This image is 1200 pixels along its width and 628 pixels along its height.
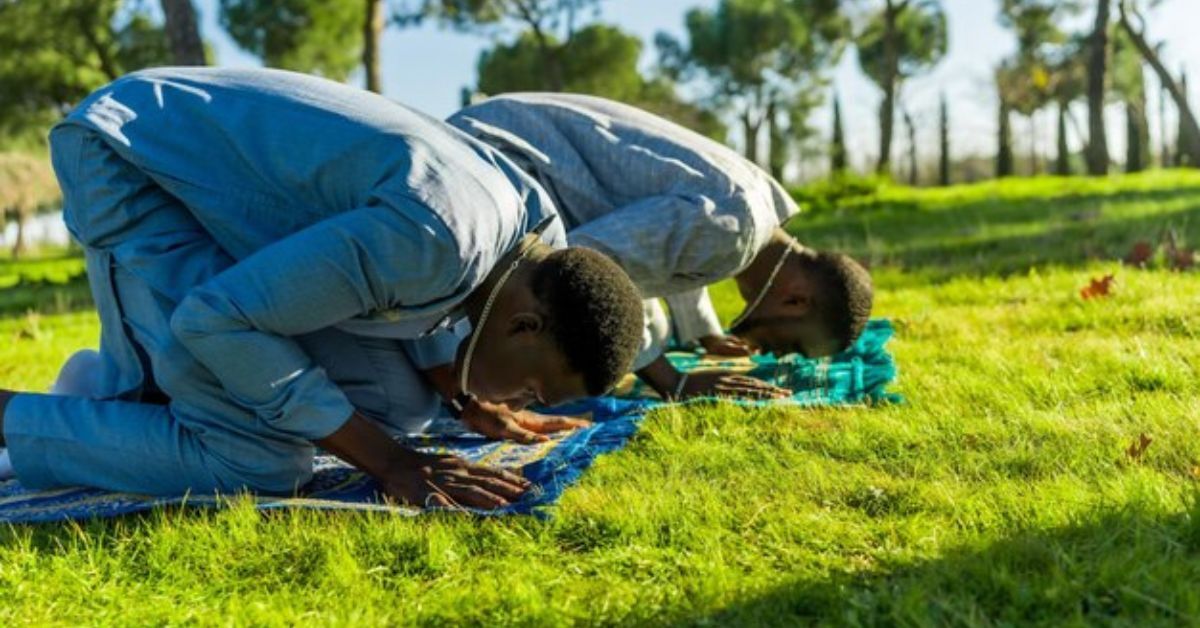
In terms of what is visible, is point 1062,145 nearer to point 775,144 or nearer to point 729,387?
point 775,144

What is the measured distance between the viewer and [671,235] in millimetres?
3865

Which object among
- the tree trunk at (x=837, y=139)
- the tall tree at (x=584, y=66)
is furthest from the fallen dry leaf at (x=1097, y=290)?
the tree trunk at (x=837, y=139)

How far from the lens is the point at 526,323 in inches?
108

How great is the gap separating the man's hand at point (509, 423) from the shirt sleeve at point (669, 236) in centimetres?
58

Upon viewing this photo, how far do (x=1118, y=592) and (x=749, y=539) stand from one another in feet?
2.51

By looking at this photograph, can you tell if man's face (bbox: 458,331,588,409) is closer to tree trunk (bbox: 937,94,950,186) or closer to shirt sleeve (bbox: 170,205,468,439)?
shirt sleeve (bbox: 170,205,468,439)

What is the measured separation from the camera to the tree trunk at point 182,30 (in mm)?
9328

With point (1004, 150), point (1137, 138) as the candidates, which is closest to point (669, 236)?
point (1137, 138)

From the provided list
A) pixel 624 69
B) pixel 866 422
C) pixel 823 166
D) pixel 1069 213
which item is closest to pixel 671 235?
pixel 866 422

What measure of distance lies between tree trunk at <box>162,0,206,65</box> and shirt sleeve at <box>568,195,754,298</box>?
21.5 ft

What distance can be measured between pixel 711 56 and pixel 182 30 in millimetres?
31158

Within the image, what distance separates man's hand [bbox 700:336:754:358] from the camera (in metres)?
5.24

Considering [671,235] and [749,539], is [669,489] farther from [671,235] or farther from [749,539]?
[671,235]

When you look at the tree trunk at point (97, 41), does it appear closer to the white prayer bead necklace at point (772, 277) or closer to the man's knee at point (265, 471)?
the white prayer bead necklace at point (772, 277)
